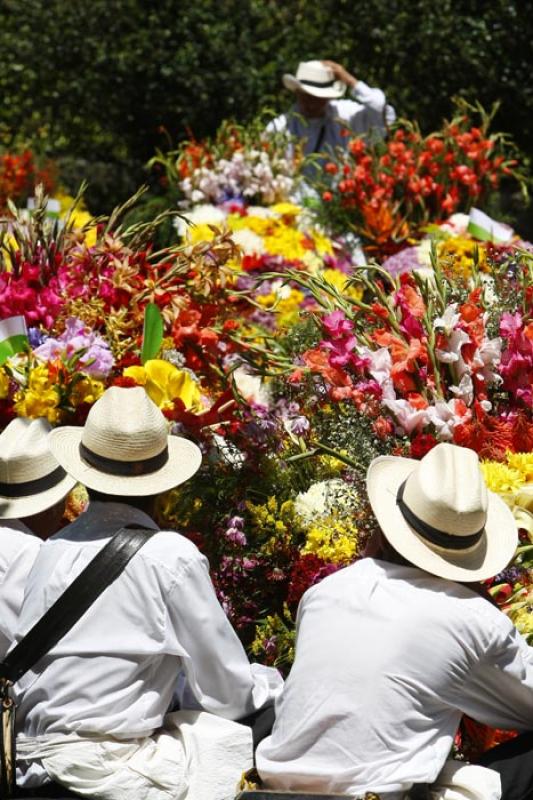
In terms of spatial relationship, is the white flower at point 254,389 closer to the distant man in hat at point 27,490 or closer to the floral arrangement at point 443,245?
the floral arrangement at point 443,245

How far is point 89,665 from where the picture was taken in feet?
9.36

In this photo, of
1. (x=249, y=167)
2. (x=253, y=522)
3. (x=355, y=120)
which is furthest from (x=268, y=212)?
(x=253, y=522)

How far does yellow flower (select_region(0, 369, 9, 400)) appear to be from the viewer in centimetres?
386

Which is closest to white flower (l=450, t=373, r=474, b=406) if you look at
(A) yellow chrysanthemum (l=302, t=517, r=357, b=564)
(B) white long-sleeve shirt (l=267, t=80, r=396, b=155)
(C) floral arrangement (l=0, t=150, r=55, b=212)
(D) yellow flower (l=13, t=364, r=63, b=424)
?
(A) yellow chrysanthemum (l=302, t=517, r=357, b=564)

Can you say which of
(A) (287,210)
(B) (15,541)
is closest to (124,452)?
(B) (15,541)

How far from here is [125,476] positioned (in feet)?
10.0

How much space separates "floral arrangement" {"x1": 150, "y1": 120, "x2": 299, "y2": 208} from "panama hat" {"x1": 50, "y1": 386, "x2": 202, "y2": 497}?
159 inches

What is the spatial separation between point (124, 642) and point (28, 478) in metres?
0.73

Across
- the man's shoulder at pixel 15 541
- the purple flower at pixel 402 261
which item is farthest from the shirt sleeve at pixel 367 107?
the man's shoulder at pixel 15 541

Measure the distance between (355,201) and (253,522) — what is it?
337cm

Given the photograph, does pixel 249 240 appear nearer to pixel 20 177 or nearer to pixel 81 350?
pixel 20 177

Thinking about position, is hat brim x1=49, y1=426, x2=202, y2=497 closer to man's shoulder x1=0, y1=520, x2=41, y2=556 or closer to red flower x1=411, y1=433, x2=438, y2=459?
man's shoulder x1=0, y1=520, x2=41, y2=556

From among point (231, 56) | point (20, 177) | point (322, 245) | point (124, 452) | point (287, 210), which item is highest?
point (124, 452)

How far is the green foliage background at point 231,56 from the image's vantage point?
10180mm
